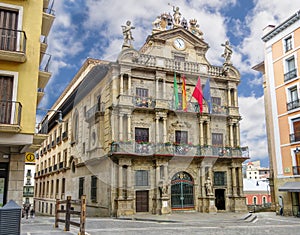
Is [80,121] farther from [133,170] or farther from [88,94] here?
[133,170]

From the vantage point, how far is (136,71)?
2655 cm

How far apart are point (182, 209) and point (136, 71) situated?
11684 mm

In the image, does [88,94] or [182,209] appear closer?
[182,209]

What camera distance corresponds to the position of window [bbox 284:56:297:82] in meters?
24.9

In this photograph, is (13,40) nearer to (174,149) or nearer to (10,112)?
(10,112)

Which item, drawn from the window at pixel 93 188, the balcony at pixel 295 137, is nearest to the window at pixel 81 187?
the window at pixel 93 188

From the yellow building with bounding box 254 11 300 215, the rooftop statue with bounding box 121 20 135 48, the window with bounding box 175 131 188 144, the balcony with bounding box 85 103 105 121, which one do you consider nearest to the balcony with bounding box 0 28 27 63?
the balcony with bounding box 85 103 105 121

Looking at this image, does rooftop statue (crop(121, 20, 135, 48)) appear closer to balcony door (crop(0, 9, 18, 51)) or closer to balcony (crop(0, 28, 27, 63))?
balcony door (crop(0, 9, 18, 51))

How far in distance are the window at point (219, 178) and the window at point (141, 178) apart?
20.9ft

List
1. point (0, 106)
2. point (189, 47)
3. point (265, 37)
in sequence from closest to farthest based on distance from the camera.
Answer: point (0, 106)
point (265, 37)
point (189, 47)

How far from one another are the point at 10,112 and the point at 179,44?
1960 centimetres

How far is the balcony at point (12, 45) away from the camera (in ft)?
40.9

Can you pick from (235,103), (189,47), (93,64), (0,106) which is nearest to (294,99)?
(235,103)

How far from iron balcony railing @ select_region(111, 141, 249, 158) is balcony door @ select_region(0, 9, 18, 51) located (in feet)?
41.0
